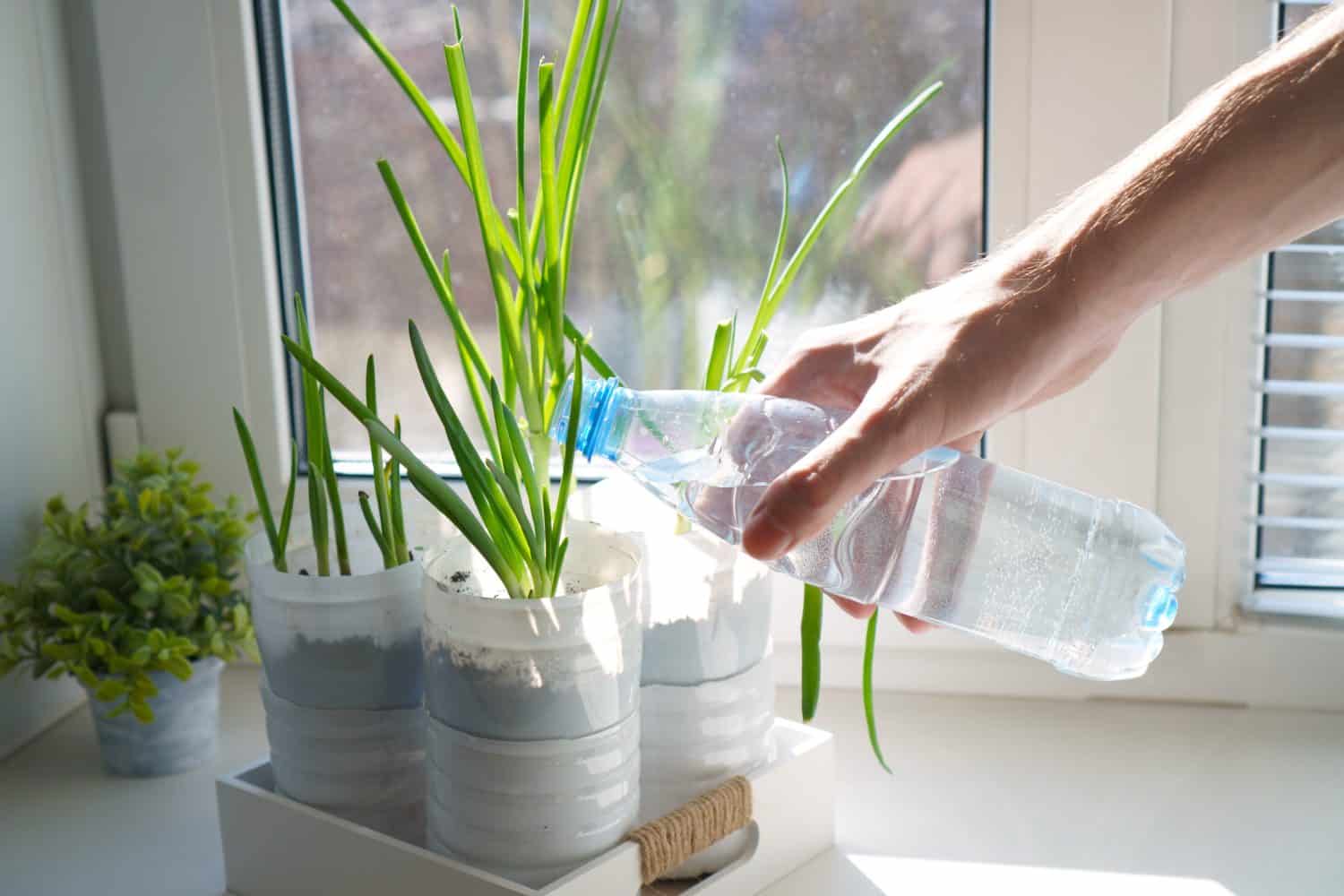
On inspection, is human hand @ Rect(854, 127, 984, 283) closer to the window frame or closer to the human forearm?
the window frame

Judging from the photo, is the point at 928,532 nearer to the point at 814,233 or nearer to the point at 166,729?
the point at 814,233

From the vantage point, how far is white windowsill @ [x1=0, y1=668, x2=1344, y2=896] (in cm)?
83

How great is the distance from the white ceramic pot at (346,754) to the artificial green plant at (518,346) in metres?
0.13

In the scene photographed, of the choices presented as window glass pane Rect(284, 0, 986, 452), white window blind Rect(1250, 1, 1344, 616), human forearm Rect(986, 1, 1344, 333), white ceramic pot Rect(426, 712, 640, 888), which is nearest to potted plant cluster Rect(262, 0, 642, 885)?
white ceramic pot Rect(426, 712, 640, 888)

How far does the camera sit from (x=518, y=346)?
0.72 meters

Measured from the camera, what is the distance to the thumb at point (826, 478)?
589 millimetres

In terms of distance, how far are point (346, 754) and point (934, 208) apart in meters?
0.58

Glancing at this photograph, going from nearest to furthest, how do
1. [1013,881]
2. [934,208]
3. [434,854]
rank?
[434,854]
[1013,881]
[934,208]

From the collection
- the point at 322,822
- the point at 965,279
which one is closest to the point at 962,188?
the point at 965,279

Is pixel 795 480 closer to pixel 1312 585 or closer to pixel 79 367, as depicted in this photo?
pixel 1312 585

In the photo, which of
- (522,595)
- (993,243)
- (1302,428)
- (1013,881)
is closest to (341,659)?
(522,595)

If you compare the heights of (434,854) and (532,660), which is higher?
(532,660)

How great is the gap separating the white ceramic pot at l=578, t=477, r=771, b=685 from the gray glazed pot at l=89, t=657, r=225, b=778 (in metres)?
0.36

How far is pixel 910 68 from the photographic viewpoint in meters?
1.01
